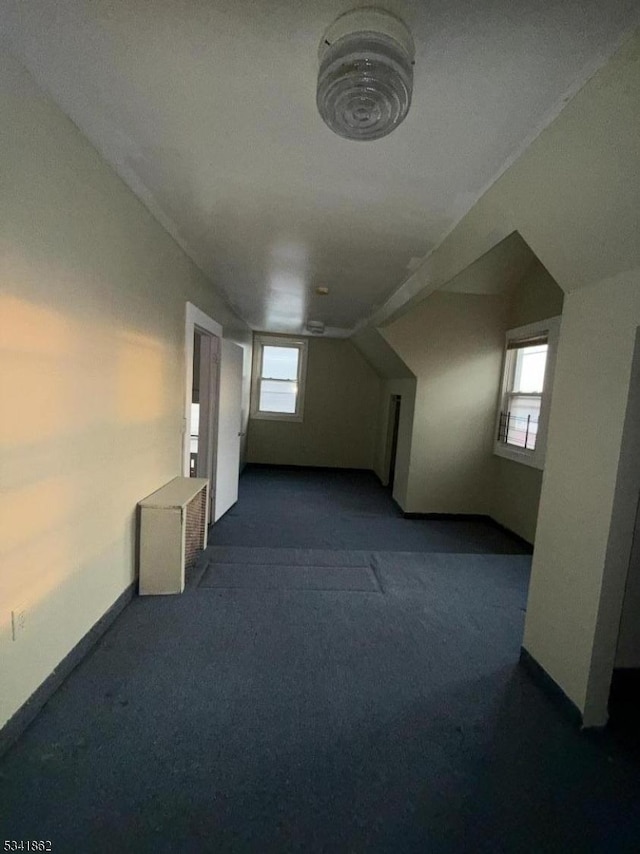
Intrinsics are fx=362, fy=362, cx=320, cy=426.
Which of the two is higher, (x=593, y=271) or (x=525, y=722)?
(x=593, y=271)

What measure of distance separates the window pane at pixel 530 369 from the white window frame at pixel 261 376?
11.8 feet

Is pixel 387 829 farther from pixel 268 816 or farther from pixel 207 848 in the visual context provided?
pixel 207 848

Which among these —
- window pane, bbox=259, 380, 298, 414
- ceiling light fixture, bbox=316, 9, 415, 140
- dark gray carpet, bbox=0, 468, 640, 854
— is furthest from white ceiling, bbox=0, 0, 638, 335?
window pane, bbox=259, 380, 298, 414

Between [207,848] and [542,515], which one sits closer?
[207,848]

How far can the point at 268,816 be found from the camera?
118cm

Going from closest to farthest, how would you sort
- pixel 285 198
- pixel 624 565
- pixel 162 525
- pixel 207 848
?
pixel 207 848
pixel 624 565
pixel 285 198
pixel 162 525

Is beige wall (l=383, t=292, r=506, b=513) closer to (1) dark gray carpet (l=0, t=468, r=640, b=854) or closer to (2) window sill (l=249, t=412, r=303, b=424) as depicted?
(1) dark gray carpet (l=0, t=468, r=640, b=854)

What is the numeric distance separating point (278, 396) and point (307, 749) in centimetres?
560

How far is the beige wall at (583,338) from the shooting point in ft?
3.72

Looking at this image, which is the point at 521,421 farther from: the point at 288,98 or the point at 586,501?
the point at 288,98

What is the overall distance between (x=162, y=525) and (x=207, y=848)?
154 cm

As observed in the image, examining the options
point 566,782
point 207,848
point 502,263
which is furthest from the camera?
point 502,263

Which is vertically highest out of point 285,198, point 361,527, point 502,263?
point 502,263

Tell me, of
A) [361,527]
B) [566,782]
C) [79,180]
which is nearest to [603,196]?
[79,180]
